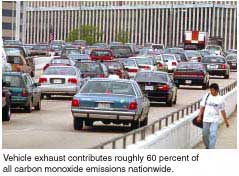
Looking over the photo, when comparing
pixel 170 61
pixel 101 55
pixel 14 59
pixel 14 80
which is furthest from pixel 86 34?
pixel 14 80

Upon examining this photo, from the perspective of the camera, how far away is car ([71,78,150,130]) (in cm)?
2181

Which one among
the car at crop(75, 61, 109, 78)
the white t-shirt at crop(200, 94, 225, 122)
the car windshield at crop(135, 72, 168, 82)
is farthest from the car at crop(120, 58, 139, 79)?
the white t-shirt at crop(200, 94, 225, 122)

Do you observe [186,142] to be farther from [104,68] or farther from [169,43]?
[169,43]

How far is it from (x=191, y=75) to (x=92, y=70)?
23.2ft

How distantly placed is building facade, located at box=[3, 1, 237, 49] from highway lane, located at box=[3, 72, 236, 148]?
126 metres

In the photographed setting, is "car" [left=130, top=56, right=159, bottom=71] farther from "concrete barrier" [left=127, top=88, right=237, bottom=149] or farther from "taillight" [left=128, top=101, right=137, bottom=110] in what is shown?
"concrete barrier" [left=127, top=88, right=237, bottom=149]

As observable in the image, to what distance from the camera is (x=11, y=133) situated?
2134 centimetres

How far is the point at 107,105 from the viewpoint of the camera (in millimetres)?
21828

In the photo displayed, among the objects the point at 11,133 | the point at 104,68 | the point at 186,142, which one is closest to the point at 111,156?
the point at 186,142

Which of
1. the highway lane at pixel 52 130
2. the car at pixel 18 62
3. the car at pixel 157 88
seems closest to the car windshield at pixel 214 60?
the car at pixel 18 62

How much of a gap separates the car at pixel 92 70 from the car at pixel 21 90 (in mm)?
11280

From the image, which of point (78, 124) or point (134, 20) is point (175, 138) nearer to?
point (78, 124)

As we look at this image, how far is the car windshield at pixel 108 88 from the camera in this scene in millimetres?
22391

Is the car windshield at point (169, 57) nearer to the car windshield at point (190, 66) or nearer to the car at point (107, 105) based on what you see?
the car windshield at point (190, 66)
